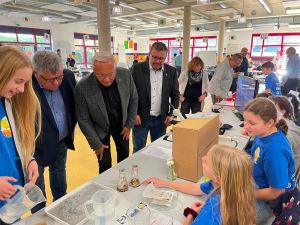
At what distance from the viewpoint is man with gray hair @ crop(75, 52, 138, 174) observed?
168 centimetres

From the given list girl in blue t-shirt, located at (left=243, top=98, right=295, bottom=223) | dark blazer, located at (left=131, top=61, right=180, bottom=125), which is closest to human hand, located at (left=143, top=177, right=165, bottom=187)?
girl in blue t-shirt, located at (left=243, top=98, right=295, bottom=223)

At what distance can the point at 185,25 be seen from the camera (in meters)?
7.55

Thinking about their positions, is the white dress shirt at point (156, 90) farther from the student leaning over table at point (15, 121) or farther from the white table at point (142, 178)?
the student leaning over table at point (15, 121)

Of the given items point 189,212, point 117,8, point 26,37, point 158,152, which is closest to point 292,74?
point 117,8

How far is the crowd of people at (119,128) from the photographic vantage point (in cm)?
94

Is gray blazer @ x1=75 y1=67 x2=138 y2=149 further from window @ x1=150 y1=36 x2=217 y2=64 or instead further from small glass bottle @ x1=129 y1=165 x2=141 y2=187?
window @ x1=150 y1=36 x2=217 y2=64

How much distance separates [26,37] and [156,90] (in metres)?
10.2

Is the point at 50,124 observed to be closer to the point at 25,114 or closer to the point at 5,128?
the point at 25,114

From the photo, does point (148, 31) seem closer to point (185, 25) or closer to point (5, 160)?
point (185, 25)

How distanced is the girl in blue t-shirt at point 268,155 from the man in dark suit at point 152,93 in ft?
3.56

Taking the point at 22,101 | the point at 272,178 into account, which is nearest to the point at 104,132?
the point at 22,101

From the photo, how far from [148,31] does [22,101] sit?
14.2 meters

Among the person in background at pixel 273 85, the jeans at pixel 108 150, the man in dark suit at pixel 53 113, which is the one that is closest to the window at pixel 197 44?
the person in background at pixel 273 85

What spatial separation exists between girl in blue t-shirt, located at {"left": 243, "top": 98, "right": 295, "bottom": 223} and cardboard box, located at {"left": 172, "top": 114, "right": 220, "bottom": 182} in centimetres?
27
